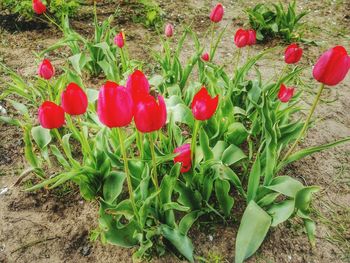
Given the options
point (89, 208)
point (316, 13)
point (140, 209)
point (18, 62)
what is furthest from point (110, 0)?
point (140, 209)

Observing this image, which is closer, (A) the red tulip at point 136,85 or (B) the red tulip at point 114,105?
(B) the red tulip at point 114,105

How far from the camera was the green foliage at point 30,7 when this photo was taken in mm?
3518

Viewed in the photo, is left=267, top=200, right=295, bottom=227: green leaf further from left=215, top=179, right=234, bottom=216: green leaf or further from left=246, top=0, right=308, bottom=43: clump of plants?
left=246, top=0, right=308, bottom=43: clump of plants

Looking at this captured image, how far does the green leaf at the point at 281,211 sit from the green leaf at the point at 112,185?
0.72 metres

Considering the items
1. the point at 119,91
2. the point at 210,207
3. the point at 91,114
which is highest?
the point at 119,91

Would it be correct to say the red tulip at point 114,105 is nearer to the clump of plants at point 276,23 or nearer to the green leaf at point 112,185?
the green leaf at point 112,185

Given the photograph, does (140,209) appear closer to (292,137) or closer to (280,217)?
(280,217)

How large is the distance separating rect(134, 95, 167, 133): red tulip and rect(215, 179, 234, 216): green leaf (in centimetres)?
64

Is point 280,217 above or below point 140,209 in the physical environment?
below

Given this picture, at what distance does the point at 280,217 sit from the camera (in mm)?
1668

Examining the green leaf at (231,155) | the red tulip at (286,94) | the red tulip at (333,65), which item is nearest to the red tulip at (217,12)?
the red tulip at (286,94)

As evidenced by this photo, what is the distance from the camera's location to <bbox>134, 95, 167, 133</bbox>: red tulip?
1187 mm

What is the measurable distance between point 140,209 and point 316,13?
3809mm

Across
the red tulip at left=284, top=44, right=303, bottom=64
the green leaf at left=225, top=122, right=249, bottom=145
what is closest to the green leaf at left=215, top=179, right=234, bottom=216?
the green leaf at left=225, top=122, right=249, bottom=145
